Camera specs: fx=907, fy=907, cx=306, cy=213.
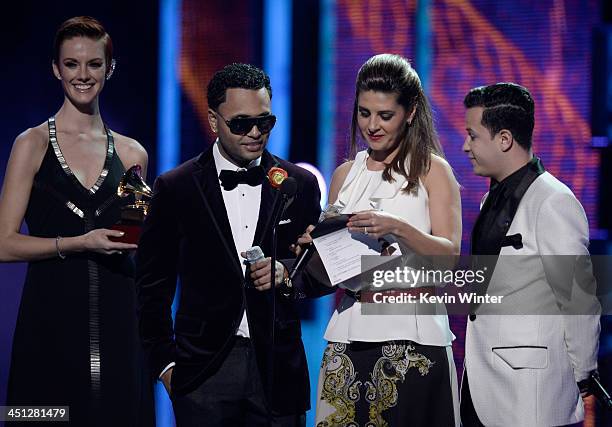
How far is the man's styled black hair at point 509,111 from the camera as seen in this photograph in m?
3.03

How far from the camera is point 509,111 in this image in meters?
3.03

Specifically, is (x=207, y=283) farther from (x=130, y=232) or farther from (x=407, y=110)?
(x=407, y=110)

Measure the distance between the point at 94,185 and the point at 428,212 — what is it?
4.49ft

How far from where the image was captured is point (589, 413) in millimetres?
4465

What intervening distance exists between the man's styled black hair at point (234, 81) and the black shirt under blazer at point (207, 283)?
0.68 feet

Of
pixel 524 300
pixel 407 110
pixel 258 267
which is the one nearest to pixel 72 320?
pixel 258 267

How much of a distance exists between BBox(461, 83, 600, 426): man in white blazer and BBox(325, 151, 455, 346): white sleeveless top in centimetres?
18

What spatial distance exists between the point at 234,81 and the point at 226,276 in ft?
2.22

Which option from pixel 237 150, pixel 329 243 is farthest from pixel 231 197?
pixel 329 243

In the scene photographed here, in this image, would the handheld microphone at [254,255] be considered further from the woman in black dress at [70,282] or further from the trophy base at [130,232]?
the woman in black dress at [70,282]

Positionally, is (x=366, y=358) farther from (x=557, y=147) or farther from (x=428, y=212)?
(x=557, y=147)

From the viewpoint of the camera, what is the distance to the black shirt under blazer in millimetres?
3004

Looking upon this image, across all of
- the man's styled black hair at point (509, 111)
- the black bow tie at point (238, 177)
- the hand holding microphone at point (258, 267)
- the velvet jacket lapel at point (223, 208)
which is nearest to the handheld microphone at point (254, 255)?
the hand holding microphone at point (258, 267)

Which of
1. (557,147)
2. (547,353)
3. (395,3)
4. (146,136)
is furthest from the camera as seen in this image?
(146,136)
